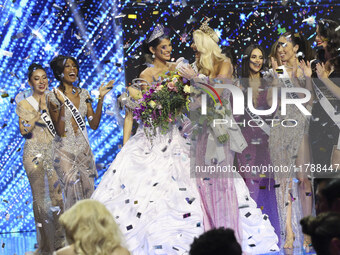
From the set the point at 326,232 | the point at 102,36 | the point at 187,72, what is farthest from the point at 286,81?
the point at 326,232

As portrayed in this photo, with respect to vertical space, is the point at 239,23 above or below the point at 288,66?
above

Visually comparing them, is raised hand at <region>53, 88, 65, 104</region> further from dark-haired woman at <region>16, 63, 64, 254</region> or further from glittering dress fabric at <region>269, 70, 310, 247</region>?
glittering dress fabric at <region>269, 70, 310, 247</region>

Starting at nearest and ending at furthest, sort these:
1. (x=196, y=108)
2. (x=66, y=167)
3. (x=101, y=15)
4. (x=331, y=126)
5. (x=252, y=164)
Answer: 1. (x=196, y=108)
2. (x=331, y=126)
3. (x=66, y=167)
4. (x=252, y=164)
5. (x=101, y=15)

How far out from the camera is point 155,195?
560 cm

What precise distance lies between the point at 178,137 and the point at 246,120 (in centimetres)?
143

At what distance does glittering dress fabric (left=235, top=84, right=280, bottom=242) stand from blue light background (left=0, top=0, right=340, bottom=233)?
1055 millimetres

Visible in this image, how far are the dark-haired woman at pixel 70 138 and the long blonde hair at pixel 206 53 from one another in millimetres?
1489

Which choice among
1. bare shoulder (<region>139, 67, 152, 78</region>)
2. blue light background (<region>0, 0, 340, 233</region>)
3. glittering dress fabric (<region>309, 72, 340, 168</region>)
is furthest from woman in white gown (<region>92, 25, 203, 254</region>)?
blue light background (<region>0, 0, 340, 233</region>)

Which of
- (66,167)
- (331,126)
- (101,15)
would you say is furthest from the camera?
(101,15)

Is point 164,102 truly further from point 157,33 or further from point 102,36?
point 102,36

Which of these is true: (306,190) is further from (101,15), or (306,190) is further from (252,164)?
(101,15)

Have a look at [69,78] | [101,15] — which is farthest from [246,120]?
[101,15]

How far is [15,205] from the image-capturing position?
28.7 ft

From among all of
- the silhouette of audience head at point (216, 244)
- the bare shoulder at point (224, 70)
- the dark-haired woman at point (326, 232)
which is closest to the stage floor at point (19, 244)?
the bare shoulder at point (224, 70)
